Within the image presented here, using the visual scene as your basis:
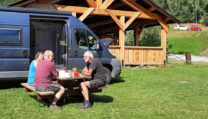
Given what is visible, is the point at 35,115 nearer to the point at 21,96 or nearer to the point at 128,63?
the point at 21,96

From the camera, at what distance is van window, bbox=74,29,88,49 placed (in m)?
9.88

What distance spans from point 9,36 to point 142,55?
9.90 meters

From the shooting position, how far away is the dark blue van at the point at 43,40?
28.9 feet

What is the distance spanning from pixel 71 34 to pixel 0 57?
2.52 meters

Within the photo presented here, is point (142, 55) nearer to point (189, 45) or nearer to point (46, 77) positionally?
point (46, 77)

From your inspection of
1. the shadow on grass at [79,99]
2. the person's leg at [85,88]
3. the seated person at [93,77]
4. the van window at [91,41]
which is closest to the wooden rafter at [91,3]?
the van window at [91,41]

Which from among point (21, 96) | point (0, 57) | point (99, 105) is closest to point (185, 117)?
point (99, 105)

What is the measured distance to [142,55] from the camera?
17094mm

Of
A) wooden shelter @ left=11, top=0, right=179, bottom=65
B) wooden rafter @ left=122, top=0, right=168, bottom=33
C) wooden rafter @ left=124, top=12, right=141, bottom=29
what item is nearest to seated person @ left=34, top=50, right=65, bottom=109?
wooden shelter @ left=11, top=0, right=179, bottom=65

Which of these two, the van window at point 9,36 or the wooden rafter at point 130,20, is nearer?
the van window at point 9,36

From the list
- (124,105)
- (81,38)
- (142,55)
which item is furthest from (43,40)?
(142,55)

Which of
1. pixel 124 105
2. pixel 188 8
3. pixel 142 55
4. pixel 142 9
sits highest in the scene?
pixel 188 8

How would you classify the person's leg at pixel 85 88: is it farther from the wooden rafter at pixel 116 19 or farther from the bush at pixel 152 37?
the bush at pixel 152 37

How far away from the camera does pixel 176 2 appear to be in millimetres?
90688
